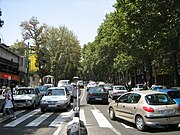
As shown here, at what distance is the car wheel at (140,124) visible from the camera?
1072cm

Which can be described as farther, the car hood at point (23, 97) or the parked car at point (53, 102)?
the car hood at point (23, 97)

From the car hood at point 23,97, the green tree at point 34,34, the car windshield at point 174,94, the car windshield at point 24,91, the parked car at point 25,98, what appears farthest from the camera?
the green tree at point 34,34

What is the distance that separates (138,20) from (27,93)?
9.55 meters

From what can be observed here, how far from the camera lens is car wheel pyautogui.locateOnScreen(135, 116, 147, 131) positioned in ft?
35.2

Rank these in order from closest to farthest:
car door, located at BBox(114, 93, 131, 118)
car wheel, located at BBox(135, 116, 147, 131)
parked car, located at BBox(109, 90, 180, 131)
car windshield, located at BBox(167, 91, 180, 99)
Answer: parked car, located at BBox(109, 90, 180, 131) → car wheel, located at BBox(135, 116, 147, 131) → car door, located at BBox(114, 93, 131, 118) → car windshield, located at BBox(167, 91, 180, 99)

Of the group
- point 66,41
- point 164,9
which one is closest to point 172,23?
point 164,9

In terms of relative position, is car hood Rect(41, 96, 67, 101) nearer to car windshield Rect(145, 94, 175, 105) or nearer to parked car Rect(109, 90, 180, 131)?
parked car Rect(109, 90, 180, 131)

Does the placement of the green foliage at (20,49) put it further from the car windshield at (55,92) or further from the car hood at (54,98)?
the car hood at (54,98)

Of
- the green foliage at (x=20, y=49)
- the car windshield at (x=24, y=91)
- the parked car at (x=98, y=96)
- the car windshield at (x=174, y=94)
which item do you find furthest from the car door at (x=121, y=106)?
the green foliage at (x=20, y=49)

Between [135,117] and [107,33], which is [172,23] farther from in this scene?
[107,33]

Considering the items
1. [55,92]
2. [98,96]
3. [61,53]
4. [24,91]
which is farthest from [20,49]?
[55,92]

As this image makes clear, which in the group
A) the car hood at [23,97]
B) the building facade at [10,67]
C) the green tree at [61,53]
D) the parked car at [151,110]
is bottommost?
the parked car at [151,110]

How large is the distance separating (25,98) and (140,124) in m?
10.6

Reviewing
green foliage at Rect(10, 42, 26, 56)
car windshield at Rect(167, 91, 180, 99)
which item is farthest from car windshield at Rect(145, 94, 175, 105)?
green foliage at Rect(10, 42, 26, 56)
